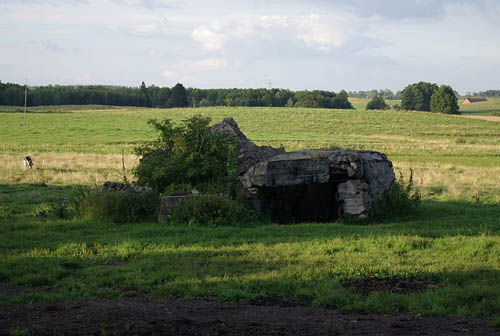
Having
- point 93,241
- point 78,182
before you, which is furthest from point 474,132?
point 93,241

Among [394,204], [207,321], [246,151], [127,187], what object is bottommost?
[207,321]

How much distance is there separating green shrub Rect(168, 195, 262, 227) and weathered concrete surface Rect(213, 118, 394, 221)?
3.19 feet

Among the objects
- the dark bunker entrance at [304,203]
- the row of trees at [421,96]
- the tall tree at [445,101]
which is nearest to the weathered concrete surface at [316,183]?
the dark bunker entrance at [304,203]

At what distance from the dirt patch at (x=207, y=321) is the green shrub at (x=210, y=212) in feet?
19.3

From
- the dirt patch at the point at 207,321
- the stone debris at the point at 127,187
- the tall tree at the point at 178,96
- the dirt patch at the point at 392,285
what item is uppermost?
the tall tree at the point at 178,96

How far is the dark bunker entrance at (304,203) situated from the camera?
1575 cm

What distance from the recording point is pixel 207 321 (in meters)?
7.26

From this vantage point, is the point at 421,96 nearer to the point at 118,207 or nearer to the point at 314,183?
the point at 314,183

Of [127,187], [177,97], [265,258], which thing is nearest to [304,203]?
[127,187]

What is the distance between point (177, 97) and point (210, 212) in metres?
130

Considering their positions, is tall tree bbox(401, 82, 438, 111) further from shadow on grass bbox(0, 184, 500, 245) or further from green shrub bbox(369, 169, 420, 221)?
green shrub bbox(369, 169, 420, 221)

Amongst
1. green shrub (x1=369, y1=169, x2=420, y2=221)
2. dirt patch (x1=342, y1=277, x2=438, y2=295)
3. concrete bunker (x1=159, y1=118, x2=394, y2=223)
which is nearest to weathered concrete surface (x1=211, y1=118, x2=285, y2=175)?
concrete bunker (x1=159, y1=118, x2=394, y2=223)

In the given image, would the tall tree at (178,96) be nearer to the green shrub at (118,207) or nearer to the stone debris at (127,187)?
the stone debris at (127,187)

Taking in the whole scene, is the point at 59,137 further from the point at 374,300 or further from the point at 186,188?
the point at 374,300
